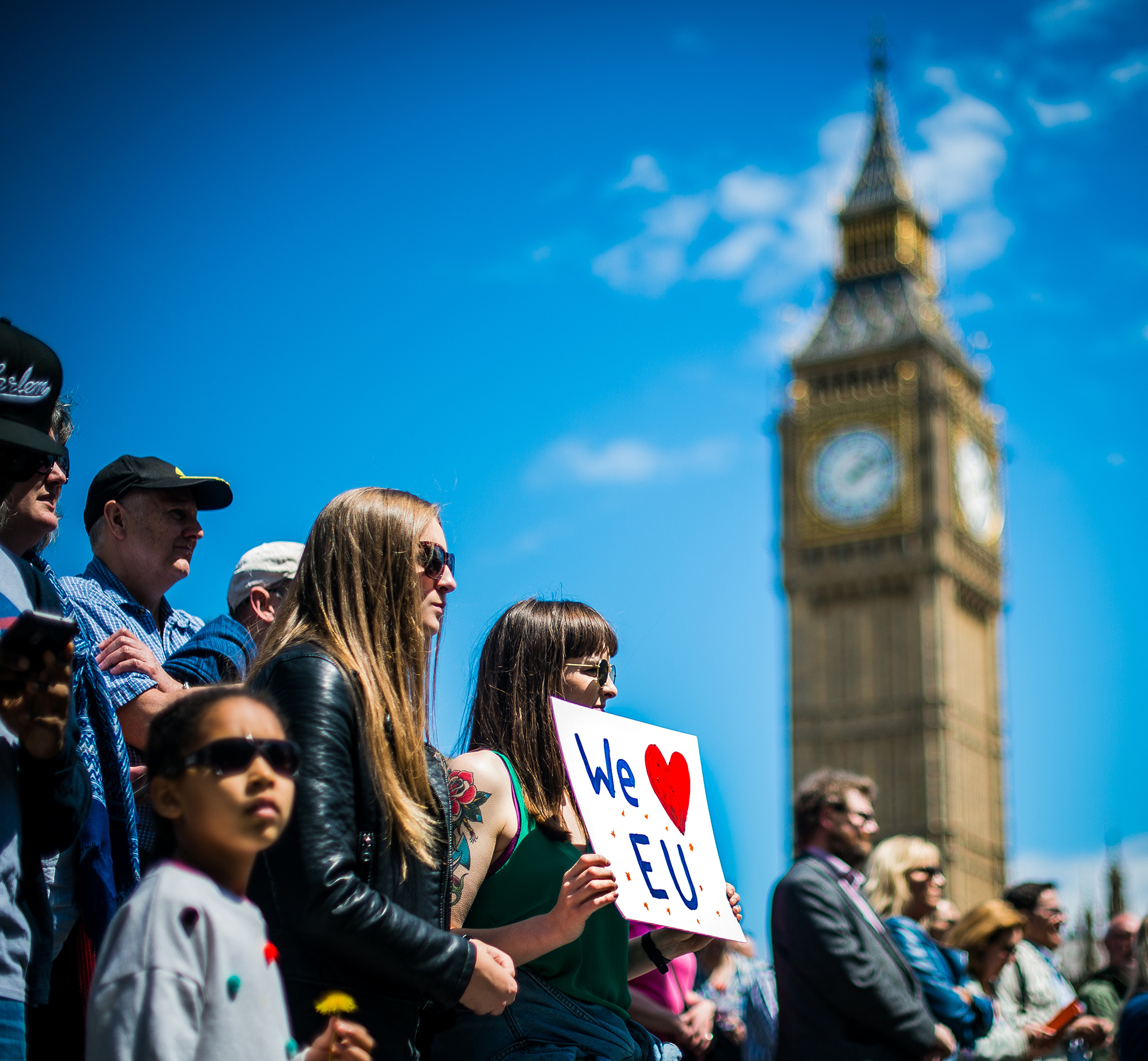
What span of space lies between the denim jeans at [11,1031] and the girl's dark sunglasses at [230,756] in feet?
1.33

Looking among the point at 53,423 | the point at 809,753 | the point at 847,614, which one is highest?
the point at 847,614

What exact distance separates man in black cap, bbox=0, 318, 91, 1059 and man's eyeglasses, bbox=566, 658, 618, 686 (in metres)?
1.03

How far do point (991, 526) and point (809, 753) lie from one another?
7868mm

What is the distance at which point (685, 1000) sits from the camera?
419 centimetres

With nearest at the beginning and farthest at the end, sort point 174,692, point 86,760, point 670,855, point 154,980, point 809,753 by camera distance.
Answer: point 154,980, point 86,760, point 670,855, point 174,692, point 809,753

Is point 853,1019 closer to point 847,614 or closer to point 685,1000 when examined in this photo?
point 685,1000

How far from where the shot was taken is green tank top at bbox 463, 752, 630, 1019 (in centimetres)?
263

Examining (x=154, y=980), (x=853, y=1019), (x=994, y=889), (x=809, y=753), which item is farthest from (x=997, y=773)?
(x=154, y=980)

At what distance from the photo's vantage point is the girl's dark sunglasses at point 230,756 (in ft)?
6.23

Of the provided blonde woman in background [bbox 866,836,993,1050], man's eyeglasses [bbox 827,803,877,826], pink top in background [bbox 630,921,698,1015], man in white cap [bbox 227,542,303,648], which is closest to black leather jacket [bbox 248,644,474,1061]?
man in white cap [bbox 227,542,303,648]

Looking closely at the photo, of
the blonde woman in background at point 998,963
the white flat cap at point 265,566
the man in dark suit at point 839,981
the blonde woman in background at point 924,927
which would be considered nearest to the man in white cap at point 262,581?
the white flat cap at point 265,566

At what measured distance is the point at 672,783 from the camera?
9.22 ft

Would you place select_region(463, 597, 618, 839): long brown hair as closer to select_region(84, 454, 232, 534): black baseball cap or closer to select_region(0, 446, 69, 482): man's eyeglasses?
select_region(84, 454, 232, 534): black baseball cap

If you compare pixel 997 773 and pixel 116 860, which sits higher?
pixel 997 773
